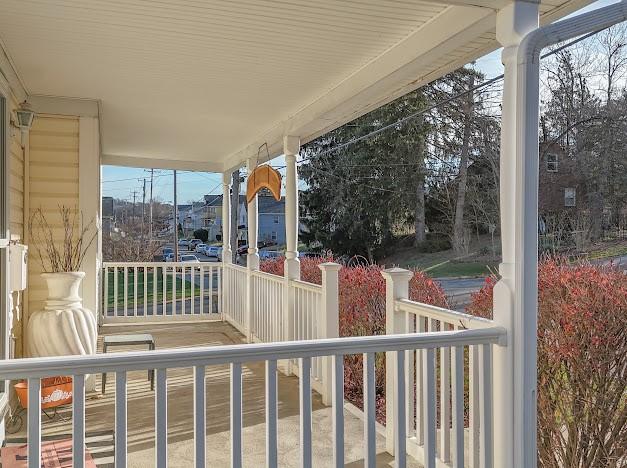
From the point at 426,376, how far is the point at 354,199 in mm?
13466

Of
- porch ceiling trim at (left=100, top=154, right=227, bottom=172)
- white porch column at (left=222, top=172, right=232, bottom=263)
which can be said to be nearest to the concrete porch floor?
white porch column at (left=222, top=172, right=232, bottom=263)

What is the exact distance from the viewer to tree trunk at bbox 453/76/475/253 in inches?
514

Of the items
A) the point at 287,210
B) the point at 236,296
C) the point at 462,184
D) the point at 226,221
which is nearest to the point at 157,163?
the point at 226,221

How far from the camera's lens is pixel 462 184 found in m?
13.3

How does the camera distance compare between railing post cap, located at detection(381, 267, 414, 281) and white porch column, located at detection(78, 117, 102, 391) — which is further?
white porch column, located at detection(78, 117, 102, 391)

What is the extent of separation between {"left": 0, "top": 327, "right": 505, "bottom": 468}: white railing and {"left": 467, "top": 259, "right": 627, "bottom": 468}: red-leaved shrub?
0.98 metres

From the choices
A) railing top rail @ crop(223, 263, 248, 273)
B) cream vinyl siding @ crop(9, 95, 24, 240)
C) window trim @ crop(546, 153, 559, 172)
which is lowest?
railing top rail @ crop(223, 263, 248, 273)

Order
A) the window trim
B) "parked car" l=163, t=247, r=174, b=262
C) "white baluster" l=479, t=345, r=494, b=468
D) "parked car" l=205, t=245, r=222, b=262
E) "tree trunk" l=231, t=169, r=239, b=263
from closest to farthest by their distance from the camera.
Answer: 1. "white baluster" l=479, t=345, r=494, b=468
2. the window trim
3. "parked car" l=163, t=247, r=174, b=262
4. "tree trunk" l=231, t=169, r=239, b=263
5. "parked car" l=205, t=245, r=222, b=262

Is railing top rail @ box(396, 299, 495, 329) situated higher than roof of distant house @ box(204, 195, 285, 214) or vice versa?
roof of distant house @ box(204, 195, 285, 214)

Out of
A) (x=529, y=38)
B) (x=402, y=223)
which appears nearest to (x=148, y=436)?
(x=529, y=38)

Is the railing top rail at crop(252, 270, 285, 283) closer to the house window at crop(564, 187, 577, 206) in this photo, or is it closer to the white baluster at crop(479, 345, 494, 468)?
the white baluster at crop(479, 345, 494, 468)

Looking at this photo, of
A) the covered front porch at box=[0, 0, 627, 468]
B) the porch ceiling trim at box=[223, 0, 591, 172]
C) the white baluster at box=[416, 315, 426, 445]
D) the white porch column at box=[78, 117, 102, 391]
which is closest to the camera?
the covered front porch at box=[0, 0, 627, 468]

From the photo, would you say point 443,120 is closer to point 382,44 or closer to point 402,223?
point 402,223

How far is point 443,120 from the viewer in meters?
14.4
